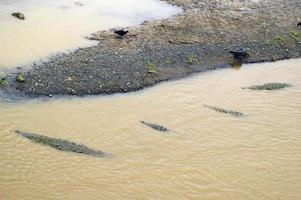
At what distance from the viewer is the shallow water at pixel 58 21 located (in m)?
14.4

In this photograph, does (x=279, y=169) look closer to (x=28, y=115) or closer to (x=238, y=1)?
(x=28, y=115)

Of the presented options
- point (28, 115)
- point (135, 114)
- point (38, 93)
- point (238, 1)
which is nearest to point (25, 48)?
point (38, 93)

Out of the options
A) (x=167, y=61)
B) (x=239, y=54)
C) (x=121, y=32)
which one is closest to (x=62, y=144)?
(x=167, y=61)

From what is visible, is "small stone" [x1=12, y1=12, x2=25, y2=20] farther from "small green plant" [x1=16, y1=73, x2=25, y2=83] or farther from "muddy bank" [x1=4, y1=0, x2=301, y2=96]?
"small green plant" [x1=16, y1=73, x2=25, y2=83]

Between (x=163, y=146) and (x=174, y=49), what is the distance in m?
5.42

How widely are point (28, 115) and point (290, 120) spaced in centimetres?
714

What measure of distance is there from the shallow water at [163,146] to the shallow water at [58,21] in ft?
10.5

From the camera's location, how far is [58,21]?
1647 cm

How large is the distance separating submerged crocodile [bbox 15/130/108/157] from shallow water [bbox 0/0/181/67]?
3696mm

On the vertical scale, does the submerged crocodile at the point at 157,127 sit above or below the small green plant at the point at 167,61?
below

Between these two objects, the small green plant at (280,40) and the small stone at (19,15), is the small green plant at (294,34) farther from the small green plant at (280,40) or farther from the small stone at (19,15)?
the small stone at (19,15)

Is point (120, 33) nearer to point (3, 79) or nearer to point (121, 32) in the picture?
point (121, 32)

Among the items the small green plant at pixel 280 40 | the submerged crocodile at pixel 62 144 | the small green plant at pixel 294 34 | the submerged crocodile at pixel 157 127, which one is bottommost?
the submerged crocodile at pixel 62 144

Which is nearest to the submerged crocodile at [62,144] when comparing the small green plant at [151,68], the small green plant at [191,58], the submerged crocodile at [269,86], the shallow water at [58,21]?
the shallow water at [58,21]
